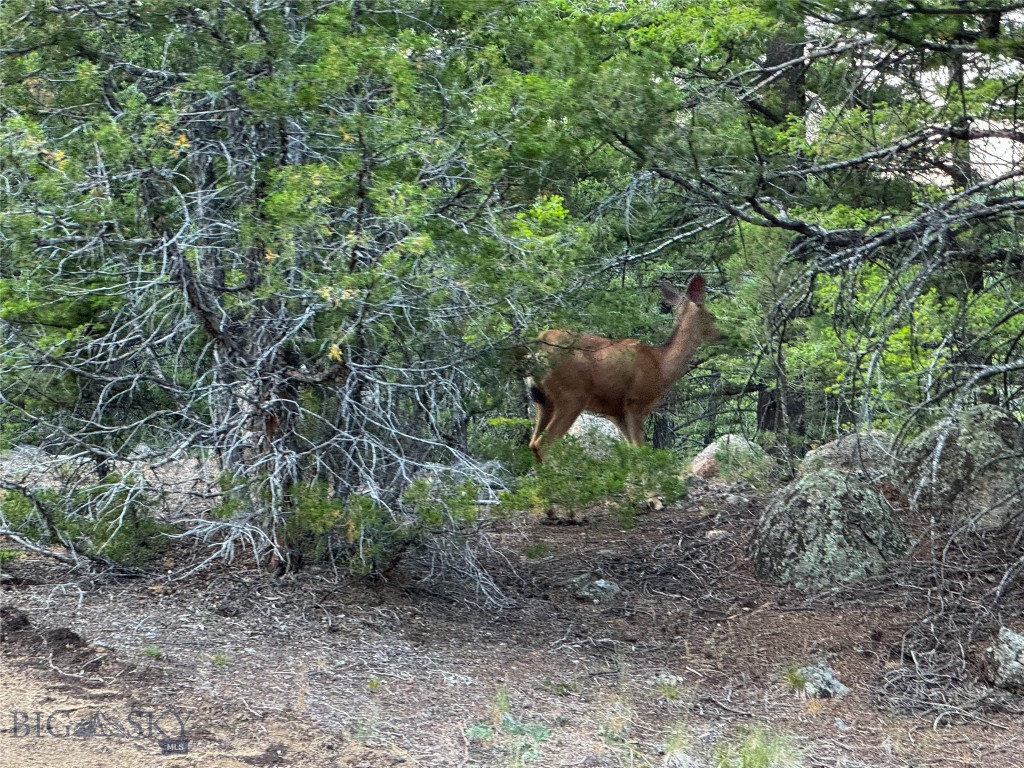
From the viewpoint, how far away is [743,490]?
12125 mm

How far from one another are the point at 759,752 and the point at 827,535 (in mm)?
3626

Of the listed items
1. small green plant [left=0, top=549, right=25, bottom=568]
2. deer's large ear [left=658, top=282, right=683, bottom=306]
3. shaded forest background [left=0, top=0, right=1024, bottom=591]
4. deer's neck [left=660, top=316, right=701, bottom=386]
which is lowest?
small green plant [left=0, top=549, right=25, bottom=568]

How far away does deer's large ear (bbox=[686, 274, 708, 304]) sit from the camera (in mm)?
13070

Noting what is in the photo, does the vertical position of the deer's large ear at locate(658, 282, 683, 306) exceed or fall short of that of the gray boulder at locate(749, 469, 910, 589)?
it exceeds it

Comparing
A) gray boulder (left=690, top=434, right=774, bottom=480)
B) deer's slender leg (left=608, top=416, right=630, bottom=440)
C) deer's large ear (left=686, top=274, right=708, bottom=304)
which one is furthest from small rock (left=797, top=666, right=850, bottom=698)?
deer's slender leg (left=608, top=416, right=630, bottom=440)

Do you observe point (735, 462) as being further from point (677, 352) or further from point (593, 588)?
point (593, 588)

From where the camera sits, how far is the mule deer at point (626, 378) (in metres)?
13.2

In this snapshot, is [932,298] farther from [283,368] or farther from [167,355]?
[167,355]

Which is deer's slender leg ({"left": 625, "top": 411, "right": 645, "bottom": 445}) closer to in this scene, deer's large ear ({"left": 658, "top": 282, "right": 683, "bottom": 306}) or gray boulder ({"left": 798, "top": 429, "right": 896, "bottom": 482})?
deer's large ear ({"left": 658, "top": 282, "right": 683, "bottom": 306})

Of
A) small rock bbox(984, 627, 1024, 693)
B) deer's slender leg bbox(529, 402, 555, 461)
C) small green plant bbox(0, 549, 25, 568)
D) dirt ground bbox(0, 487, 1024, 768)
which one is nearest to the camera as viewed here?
dirt ground bbox(0, 487, 1024, 768)

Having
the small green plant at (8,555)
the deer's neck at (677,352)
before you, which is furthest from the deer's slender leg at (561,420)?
the small green plant at (8,555)

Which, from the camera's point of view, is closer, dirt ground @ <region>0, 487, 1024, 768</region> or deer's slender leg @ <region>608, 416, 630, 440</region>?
dirt ground @ <region>0, 487, 1024, 768</region>

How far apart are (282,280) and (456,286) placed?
3.34ft

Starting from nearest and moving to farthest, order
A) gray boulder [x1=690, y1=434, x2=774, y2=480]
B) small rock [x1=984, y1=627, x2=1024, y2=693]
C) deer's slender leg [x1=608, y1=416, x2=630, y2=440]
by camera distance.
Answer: small rock [x1=984, y1=627, x2=1024, y2=693], gray boulder [x1=690, y1=434, x2=774, y2=480], deer's slender leg [x1=608, y1=416, x2=630, y2=440]
